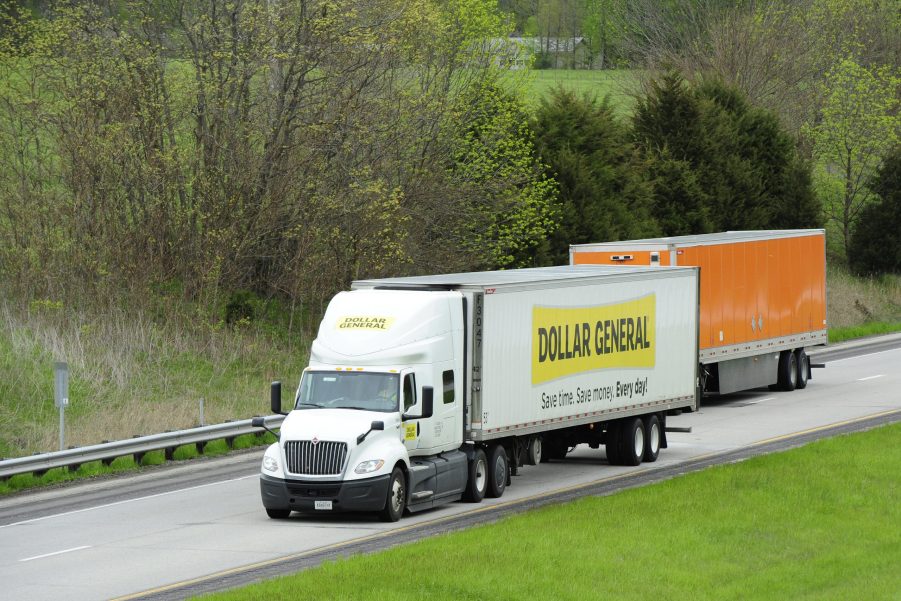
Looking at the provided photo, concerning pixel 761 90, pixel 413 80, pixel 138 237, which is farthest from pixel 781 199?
pixel 138 237

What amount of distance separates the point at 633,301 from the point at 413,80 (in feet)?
58.0

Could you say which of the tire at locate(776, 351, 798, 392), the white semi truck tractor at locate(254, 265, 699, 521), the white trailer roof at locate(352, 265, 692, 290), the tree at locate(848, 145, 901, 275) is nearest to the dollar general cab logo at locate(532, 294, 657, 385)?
the white semi truck tractor at locate(254, 265, 699, 521)

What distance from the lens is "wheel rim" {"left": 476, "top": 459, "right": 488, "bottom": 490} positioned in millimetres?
20781

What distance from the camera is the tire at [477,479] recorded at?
2059 cm

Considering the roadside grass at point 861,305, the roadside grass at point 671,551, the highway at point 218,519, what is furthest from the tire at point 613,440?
the roadside grass at point 861,305

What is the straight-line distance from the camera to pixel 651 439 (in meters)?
24.8

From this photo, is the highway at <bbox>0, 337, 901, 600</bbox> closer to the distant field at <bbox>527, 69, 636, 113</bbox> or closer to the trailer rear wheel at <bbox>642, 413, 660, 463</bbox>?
the trailer rear wheel at <bbox>642, 413, 660, 463</bbox>

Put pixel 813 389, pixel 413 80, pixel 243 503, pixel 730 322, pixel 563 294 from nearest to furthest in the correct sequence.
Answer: pixel 243 503, pixel 563 294, pixel 730 322, pixel 813 389, pixel 413 80

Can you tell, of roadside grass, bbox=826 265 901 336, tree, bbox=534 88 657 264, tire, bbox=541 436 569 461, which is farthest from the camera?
roadside grass, bbox=826 265 901 336

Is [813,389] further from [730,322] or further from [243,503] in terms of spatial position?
[243,503]

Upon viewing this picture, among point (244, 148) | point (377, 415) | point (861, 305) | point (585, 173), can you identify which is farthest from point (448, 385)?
point (861, 305)

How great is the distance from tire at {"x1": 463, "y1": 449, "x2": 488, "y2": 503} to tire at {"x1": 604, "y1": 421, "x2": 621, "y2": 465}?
12.6 ft

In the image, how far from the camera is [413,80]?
40188 millimetres

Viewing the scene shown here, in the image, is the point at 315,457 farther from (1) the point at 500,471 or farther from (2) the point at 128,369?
(2) the point at 128,369
